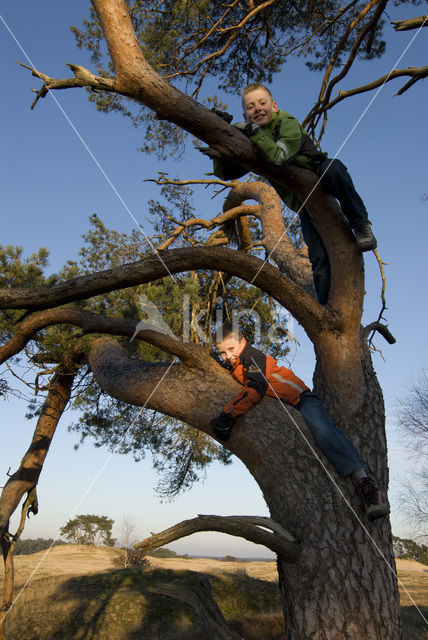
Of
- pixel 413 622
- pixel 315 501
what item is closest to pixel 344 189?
pixel 315 501

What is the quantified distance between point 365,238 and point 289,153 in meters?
0.77

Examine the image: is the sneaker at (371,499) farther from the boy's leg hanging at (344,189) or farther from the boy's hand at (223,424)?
the boy's leg hanging at (344,189)

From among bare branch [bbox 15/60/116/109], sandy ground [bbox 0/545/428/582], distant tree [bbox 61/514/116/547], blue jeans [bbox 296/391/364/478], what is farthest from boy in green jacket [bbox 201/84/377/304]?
distant tree [bbox 61/514/116/547]

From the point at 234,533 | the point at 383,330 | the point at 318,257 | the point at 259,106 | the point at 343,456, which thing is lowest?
the point at 234,533

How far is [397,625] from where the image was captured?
247 cm

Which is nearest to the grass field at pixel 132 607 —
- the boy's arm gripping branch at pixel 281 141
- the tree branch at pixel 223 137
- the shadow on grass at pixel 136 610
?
the shadow on grass at pixel 136 610

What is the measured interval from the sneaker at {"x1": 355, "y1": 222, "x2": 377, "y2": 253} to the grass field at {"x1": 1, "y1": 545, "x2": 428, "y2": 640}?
4.00 meters

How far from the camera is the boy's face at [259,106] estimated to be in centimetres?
309

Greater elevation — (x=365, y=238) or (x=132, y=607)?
(x=365, y=238)

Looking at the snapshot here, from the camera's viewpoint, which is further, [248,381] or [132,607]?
[132,607]

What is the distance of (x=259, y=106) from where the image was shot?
3.10 m

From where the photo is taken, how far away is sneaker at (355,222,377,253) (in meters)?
3.07

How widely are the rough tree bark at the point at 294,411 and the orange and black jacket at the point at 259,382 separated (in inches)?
3.2

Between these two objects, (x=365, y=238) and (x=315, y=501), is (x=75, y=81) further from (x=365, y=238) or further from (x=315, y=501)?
(x=315, y=501)
